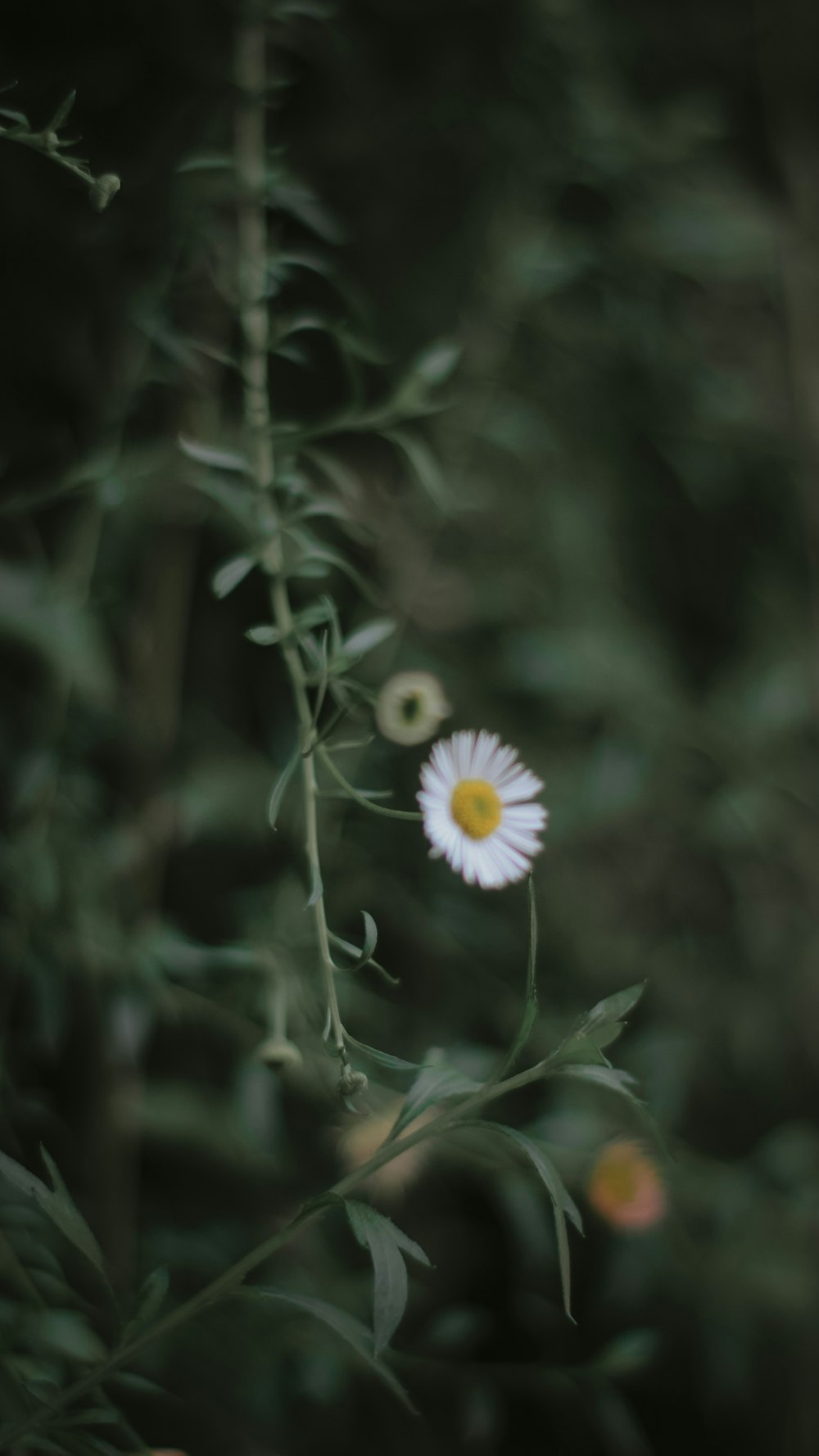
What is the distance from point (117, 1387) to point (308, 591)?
0.53 metres

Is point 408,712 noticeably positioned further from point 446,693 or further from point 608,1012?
point 446,693

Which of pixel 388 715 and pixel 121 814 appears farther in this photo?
pixel 121 814

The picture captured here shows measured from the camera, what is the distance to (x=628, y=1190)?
77cm

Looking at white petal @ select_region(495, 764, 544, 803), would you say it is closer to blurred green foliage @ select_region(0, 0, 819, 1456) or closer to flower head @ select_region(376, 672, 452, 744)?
flower head @ select_region(376, 672, 452, 744)

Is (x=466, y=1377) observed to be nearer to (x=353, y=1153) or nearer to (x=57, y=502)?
(x=353, y=1153)

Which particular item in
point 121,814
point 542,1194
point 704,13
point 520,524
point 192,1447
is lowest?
Result: point 192,1447

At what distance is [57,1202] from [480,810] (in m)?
0.24

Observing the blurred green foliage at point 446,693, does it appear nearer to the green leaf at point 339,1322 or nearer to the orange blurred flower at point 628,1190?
the orange blurred flower at point 628,1190

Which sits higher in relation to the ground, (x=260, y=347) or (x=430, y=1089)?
(x=260, y=347)

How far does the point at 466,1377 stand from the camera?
0.74 metres

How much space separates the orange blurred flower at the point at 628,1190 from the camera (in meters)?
0.76

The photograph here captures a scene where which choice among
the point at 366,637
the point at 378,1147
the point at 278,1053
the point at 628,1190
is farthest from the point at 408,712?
the point at 628,1190

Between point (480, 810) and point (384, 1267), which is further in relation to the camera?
point (480, 810)

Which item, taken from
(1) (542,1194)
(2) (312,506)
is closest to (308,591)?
(2) (312,506)
